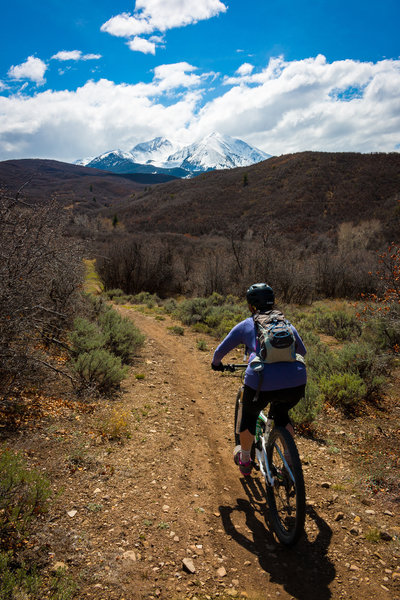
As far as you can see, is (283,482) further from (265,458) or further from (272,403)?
(272,403)

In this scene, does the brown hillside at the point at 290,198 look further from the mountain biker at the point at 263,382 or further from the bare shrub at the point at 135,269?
the mountain biker at the point at 263,382

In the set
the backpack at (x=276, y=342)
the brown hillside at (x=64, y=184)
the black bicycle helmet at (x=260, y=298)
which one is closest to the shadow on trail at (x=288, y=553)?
the backpack at (x=276, y=342)

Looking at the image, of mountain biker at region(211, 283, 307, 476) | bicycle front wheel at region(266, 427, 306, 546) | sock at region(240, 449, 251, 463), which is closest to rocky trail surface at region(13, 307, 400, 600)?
bicycle front wheel at region(266, 427, 306, 546)

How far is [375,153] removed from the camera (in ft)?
189

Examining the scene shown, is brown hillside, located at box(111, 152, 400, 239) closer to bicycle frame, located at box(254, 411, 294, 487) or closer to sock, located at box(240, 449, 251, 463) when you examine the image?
bicycle frame, located at box(254, 411, 294, 487)

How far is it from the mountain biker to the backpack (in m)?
0.09

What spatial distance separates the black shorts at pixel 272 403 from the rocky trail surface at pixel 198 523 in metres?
0.98

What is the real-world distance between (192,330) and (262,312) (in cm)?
870

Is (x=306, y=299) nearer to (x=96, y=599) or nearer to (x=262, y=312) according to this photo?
(x=262, y=312)

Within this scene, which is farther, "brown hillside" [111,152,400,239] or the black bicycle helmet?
"brown hillside" [111,152,400,239]

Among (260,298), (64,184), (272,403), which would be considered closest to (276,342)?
(260,298)

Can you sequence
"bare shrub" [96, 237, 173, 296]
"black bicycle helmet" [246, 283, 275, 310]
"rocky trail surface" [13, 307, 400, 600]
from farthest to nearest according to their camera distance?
"bare shrub" [96, 237, 173, 296] < "black bicycle helmet" [246, 283, 275, 310] < "rocky trail surface" [13, 307, 400, 600]

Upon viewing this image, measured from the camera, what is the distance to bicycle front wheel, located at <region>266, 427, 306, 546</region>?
8.41ft

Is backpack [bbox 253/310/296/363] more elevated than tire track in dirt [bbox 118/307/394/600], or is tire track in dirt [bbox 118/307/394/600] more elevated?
backpack [bbox 253/310/296/363]
